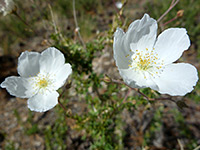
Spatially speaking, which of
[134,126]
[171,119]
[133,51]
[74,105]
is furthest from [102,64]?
[133,51]

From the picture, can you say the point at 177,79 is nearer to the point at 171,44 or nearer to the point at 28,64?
the point at 171,44

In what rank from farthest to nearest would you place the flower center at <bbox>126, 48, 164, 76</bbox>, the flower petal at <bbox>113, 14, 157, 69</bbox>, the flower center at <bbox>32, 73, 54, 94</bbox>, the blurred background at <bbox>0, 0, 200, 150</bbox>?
the blurred background at <bbox>0, 0, 200, 150</bbox>, the flower center at <bbox>32, 73, 54, 94</bbox>, the flower center at <bbox>126, 48, 164, 76</bbox>, the flower petal at <bbox>113, 14, 157, 69</bbox>

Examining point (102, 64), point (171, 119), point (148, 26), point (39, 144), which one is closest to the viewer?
point (148, 26)

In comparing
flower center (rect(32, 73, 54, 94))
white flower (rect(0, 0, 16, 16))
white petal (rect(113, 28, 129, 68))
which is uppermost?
white flower (rect(0, 0, 16, 16))

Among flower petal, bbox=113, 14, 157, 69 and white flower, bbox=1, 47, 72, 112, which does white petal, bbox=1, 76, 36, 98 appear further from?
flower petal, bbox=113, 14, 157, 69

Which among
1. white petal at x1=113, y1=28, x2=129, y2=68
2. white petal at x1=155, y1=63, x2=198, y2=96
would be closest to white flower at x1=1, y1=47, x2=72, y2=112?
white petal at x1=113, y1=28, x2=129, y2=68

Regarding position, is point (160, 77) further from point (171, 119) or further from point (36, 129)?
point (36, 129)

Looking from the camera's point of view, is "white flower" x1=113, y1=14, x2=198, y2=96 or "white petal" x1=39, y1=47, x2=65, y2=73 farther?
"white petal" x1=39, y1=47, x2=65, y2=73
